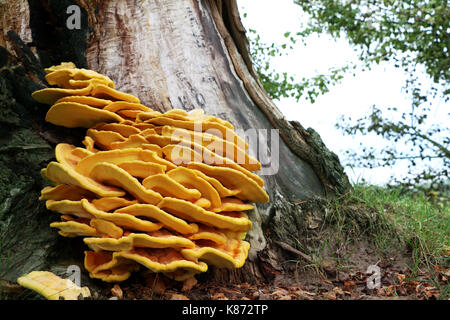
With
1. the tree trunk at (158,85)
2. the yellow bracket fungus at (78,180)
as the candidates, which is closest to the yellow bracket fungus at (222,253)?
the tree trunk at (158,85)

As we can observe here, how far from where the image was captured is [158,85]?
3145mm

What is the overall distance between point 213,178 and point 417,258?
1765 millimetres

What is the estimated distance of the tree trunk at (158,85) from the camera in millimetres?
2660

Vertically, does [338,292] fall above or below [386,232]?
below

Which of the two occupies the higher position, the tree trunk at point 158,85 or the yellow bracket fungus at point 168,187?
the tree trunk at point 158,85

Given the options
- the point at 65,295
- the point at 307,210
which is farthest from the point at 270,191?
the point at 65,295

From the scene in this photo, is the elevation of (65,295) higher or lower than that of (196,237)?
lower

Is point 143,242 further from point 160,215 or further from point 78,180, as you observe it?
point 78,180

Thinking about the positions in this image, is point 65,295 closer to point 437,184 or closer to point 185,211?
point 185,211

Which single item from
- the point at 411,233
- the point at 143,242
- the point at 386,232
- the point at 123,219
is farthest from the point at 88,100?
the point at 411,233

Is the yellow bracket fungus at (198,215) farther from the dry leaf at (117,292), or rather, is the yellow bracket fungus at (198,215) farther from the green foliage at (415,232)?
the green foliage at (415,232)

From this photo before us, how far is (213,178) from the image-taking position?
7.11 feet

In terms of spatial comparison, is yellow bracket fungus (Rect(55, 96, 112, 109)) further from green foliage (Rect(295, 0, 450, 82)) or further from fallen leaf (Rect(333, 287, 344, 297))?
green foliage (Rect(295, 0, 450, 82))

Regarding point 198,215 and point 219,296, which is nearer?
point 198,215
